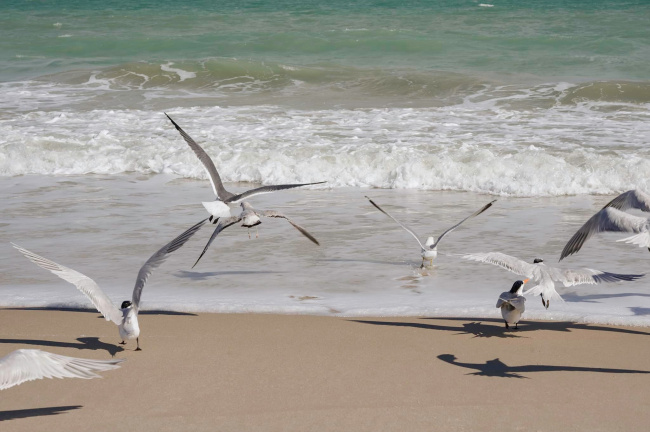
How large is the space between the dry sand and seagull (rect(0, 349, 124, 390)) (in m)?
0.36

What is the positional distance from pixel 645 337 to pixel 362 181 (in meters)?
6.11

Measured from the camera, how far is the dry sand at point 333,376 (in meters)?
4.20

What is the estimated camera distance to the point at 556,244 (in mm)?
7812

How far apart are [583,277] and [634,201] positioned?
1.46 meters

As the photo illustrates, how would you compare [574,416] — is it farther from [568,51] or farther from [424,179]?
[568,51]

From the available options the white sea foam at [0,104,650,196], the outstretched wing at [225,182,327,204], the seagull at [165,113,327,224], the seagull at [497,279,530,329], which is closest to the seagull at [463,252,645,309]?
the seagull at [497,279,530,329]

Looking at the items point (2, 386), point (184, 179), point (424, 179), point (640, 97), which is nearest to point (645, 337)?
point (2, 386)

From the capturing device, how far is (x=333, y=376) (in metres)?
4.75

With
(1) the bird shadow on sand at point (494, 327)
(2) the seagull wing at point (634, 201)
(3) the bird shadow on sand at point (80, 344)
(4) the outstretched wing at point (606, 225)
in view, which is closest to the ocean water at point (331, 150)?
(1) the bird shadow on sand at point (494, 327)

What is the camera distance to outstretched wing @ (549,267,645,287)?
560cm

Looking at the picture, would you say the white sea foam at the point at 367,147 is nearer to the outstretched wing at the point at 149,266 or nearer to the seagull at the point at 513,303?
the seagull at the point at 513,303

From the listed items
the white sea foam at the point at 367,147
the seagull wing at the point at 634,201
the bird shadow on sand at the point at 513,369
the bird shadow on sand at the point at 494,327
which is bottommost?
the white sea foam at the point at 367,147

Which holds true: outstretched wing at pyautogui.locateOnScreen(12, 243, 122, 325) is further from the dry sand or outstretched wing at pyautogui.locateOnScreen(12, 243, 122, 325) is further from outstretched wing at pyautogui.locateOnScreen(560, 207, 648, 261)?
outstretched wing at pyautogui.locateOnScreen(560, 207, 648, 261)

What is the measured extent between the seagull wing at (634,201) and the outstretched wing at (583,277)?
1.20 meters
